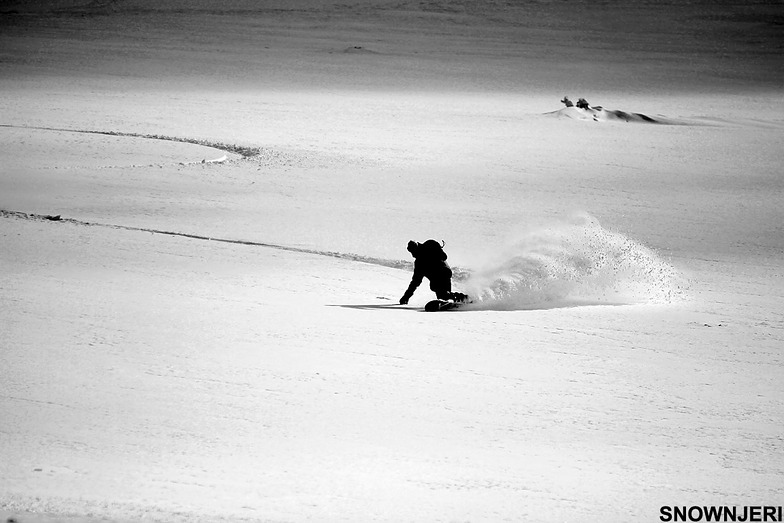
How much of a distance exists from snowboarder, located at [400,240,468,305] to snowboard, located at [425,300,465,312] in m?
0.04

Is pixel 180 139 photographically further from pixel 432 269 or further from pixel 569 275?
pixel 432 269

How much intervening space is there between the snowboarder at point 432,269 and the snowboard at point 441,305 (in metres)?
0.04

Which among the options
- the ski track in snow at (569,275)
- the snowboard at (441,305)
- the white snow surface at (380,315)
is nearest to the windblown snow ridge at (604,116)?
the white snow surface at (380,315)

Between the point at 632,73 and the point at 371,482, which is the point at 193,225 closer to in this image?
the point at 371,482

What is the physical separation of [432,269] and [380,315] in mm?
465

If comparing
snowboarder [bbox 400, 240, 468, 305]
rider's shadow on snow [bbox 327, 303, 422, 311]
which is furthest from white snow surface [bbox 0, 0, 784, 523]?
snowboarder [bbox 400, 240, 468, 305]

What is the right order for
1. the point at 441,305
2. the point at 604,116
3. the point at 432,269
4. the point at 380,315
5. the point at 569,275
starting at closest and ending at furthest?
the point at 380,315 < the point at 432,269 < the point at 441,305 < the point at 569,275 < the point at 604,116

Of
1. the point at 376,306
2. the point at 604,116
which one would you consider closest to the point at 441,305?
the point at 376,306

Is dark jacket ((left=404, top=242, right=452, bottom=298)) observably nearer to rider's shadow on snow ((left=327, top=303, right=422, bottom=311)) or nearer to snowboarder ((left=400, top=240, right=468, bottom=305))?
snowboarder ((left=400, top=240, right=468, bottom=305))

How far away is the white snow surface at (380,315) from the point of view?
4469 mm

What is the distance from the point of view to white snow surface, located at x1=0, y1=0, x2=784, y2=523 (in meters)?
4.47

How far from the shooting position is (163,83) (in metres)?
25.0

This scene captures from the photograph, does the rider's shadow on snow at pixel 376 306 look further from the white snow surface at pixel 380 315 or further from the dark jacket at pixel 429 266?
the dark jacket at pixel 429 266

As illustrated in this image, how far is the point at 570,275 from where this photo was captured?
8.12 metres
